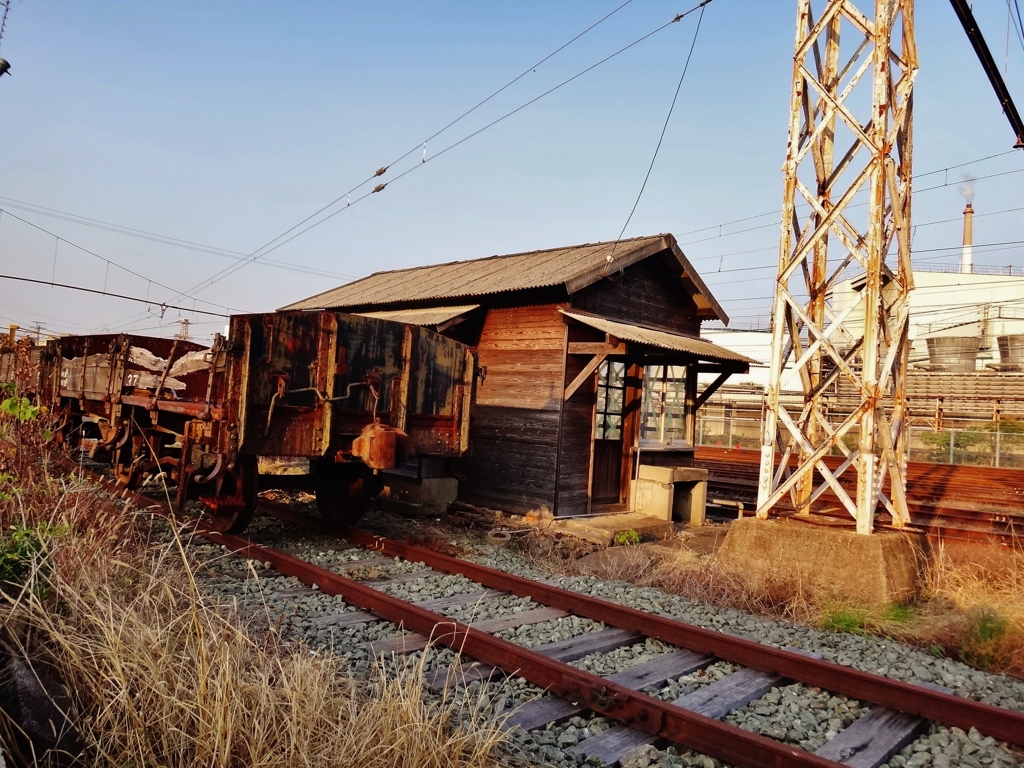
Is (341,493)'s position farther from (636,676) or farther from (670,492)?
(670,492)

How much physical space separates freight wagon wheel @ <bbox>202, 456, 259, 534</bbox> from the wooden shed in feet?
13.7

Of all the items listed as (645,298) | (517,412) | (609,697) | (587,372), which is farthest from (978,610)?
(645,298)

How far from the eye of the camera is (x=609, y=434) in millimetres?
12016

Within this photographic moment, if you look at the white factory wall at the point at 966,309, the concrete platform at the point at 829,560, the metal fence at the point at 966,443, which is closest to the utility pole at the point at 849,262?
the concrete platform at the point at 829,560

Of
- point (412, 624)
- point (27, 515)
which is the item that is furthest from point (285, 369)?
point (412, 624)

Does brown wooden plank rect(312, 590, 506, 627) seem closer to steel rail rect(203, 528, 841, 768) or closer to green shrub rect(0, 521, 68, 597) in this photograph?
steel rail rect(203, 528, 841, 768)

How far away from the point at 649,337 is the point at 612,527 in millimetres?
2993

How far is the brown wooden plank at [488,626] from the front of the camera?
473 centimetres

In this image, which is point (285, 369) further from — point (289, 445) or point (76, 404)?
point (76, 404)

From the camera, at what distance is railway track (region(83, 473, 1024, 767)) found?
11.6 ft

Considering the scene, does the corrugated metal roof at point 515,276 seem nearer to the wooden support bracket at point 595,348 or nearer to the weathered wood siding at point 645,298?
the weathered wood siding at point 645,298

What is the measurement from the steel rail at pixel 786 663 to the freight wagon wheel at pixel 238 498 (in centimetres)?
230

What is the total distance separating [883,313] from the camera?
7.17m

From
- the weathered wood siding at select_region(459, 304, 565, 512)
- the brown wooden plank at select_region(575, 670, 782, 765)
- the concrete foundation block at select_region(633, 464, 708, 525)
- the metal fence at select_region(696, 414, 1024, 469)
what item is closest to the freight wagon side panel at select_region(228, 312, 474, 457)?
the weathered wood siding at select_region(459, 304, 565, 512)
